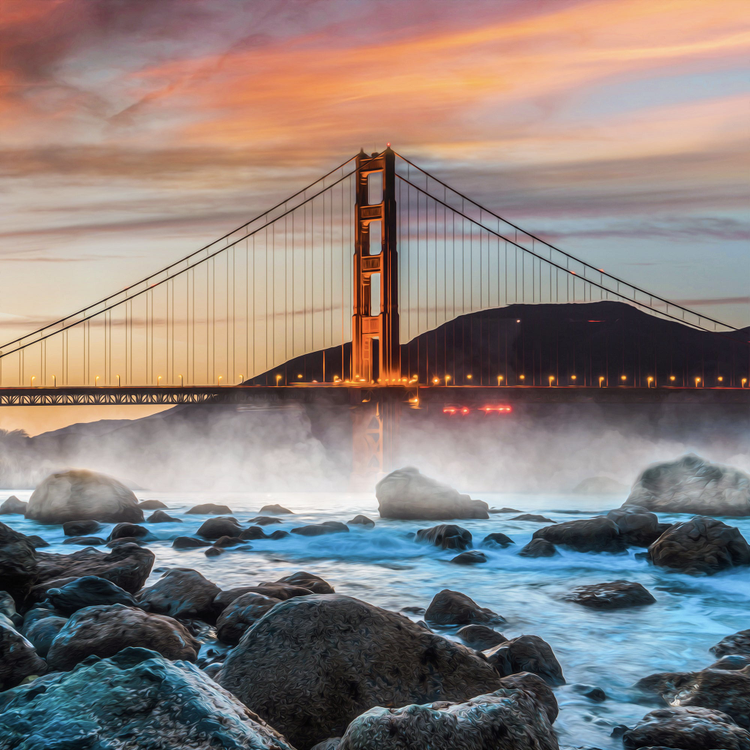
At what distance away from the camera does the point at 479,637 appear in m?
7.46

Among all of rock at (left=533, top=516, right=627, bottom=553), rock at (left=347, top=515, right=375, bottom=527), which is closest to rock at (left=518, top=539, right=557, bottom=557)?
rock at (left=533, top=516, right=627, bottom=553)

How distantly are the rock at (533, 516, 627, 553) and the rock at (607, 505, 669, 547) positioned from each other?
373 millimetres

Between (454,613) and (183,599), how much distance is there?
2955mm

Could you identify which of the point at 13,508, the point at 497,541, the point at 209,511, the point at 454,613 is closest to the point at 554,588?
the point at 497,541

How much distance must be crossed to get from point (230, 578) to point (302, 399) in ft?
81.6

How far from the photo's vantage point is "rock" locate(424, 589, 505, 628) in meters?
8.26

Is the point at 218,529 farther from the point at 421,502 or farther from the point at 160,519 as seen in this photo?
the point at 421,502

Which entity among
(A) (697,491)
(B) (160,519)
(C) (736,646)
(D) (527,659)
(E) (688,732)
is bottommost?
(B) (160,519)

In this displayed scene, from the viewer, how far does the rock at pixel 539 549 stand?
13.9 metres

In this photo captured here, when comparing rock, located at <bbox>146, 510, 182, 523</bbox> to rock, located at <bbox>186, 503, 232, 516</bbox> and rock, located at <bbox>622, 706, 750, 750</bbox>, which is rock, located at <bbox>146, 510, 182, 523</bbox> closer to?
rock, located at <bbox>186, 503, 232, 516</bbox>

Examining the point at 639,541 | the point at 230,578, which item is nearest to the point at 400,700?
the point at 230,578

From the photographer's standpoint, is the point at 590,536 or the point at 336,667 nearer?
the point at 336,667

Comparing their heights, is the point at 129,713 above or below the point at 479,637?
above

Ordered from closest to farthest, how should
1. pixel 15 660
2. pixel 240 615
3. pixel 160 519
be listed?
pixel 15 660 < pixel 240 615 < pixel 160 519
